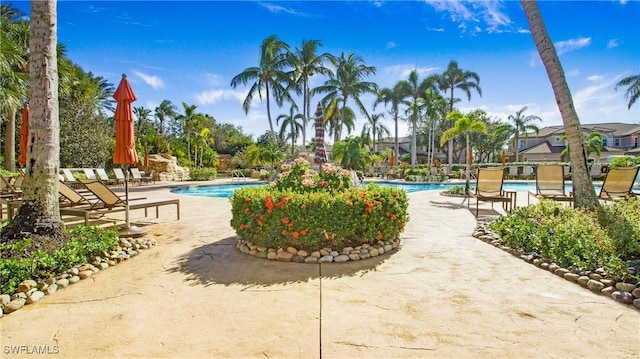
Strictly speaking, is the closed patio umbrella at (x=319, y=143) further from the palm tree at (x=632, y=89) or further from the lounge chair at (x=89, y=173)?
the palm tree at (x=632, y=89)

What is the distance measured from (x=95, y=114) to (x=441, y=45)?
2466 centimetres

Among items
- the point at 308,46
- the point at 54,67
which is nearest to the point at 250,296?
the point at 54,67

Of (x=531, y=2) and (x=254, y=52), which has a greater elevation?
(x=254, y=52)

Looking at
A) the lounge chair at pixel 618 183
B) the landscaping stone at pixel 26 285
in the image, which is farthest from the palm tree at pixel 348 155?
the landscaping stone at pixel 26 285

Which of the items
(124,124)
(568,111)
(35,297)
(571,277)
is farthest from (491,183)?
(35,297)

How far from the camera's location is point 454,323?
8.30 feet

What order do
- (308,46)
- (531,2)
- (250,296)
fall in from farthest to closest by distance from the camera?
(308,46), (531,2), (250,296)

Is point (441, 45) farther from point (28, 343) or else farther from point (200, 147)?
point (200, 147)

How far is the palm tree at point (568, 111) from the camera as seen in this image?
6.15m

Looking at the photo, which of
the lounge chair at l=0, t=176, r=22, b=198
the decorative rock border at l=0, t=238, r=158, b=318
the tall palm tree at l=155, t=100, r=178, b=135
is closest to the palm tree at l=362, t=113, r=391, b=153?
the tall palm tree at l=155, t=100, r=178, b=135

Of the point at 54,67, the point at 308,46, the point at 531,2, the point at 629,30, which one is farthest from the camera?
the point at 308,46

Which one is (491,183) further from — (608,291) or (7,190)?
(7,190)

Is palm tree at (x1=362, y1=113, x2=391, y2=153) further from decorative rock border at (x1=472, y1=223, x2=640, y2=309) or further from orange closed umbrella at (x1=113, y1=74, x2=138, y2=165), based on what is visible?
decorative rock border at (x1=472, y1=223, x2=640, y2=309)

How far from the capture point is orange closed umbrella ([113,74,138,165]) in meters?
5.46
